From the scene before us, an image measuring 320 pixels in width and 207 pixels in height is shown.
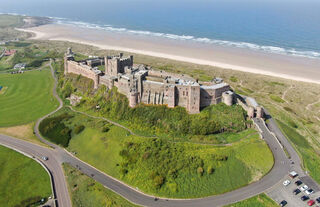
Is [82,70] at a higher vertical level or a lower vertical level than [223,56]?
lower

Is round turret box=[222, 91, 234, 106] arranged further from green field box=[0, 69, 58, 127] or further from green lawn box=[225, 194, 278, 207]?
green field box=[0, 69, 58, 127]

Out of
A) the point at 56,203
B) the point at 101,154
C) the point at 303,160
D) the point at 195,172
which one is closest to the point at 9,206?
the point at 56,203

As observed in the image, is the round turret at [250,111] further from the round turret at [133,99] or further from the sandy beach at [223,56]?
the sandy beach at [223,56]

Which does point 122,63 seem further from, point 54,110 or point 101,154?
point 101,154

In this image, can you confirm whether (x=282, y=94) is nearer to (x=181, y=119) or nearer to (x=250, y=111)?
(x=250, y=111)

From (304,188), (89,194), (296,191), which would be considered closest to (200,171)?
(296,191)
